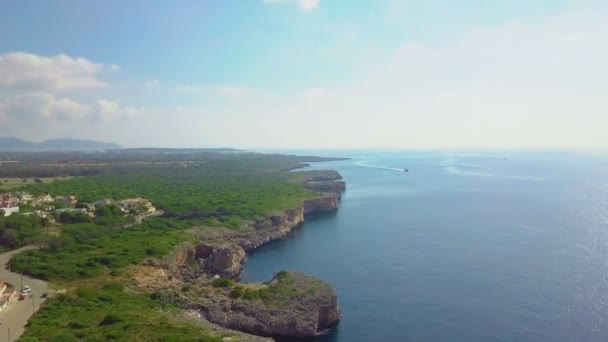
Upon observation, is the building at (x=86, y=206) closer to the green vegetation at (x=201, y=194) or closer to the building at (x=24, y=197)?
the green vegetation at (x=201, y=194)

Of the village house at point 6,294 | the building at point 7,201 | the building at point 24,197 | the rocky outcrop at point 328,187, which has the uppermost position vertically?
the building at point 7,201

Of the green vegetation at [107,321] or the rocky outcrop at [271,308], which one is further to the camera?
the rocky outcrop at [271,308]

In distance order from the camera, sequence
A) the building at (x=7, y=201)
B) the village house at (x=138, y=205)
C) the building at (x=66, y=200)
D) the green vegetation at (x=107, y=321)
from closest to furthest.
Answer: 1. the green vegetation at (x=107, y=321)
2. the building at (x=7, y=201)
3. the village house at (x=138, y=205)
4. the building at (x=66, y=200)

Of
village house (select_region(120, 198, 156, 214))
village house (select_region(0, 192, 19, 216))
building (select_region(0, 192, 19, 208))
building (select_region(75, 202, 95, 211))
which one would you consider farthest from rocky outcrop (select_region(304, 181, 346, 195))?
village house (select_region(0, 192, 19, 216))

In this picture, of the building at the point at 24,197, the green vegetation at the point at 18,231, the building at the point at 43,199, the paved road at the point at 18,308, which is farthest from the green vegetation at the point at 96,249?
the building at the point at 24,197

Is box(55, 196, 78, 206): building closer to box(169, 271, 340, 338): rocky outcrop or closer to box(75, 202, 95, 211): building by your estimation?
box(75, 202, 95, 211): building

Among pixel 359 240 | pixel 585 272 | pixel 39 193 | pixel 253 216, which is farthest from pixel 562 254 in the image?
pixel 39 193

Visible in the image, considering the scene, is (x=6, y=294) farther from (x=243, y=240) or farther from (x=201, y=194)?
(x=201, y=194)

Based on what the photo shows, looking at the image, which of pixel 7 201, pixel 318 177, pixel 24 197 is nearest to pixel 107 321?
pixel 7 201
